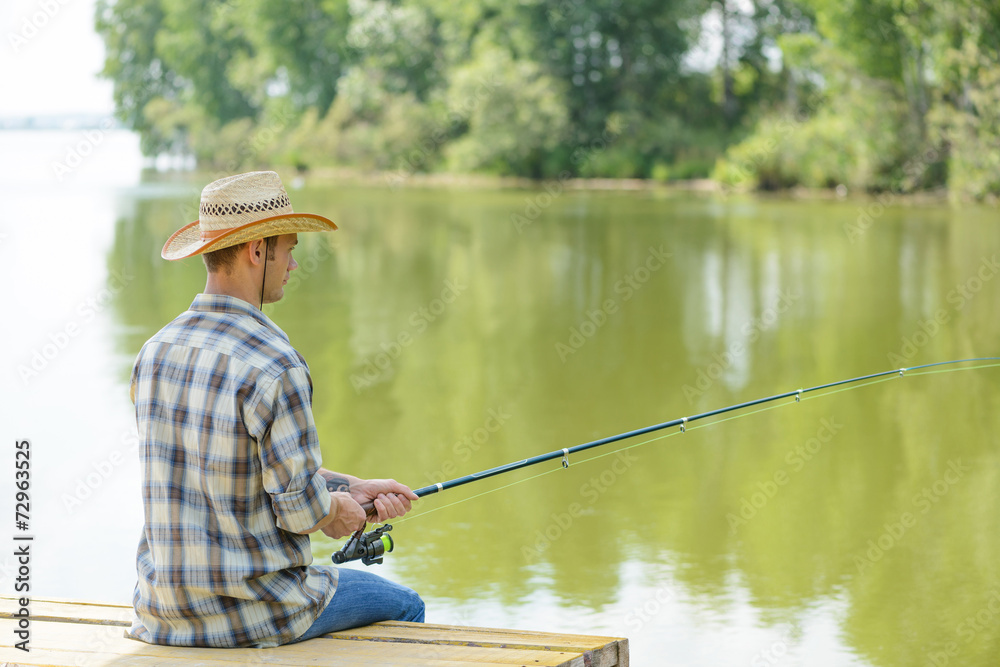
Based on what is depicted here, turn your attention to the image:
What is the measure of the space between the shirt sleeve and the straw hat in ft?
1.00

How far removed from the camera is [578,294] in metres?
12.1

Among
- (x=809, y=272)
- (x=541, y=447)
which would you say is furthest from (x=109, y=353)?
(x=809, y=272)

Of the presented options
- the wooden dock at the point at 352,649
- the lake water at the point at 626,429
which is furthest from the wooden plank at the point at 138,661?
the lake water at the point at 626,429

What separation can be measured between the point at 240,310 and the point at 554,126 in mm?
37995

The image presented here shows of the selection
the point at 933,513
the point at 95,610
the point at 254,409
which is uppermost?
the point at 254,409

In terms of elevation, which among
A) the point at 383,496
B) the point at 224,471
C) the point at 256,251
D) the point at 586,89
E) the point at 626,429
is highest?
the point at 586,89

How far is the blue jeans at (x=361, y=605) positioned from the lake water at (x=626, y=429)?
1212 millimetres

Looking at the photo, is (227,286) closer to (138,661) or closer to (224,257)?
(224,257)

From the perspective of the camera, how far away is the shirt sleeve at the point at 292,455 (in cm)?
233

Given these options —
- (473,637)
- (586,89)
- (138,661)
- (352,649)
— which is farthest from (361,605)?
(586,89)

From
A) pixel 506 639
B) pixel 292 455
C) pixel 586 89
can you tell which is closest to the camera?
pixel 292 455

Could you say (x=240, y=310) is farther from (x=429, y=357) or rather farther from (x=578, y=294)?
(x=578, y=294)

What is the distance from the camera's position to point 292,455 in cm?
234

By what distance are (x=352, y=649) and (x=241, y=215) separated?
912 millimetres
